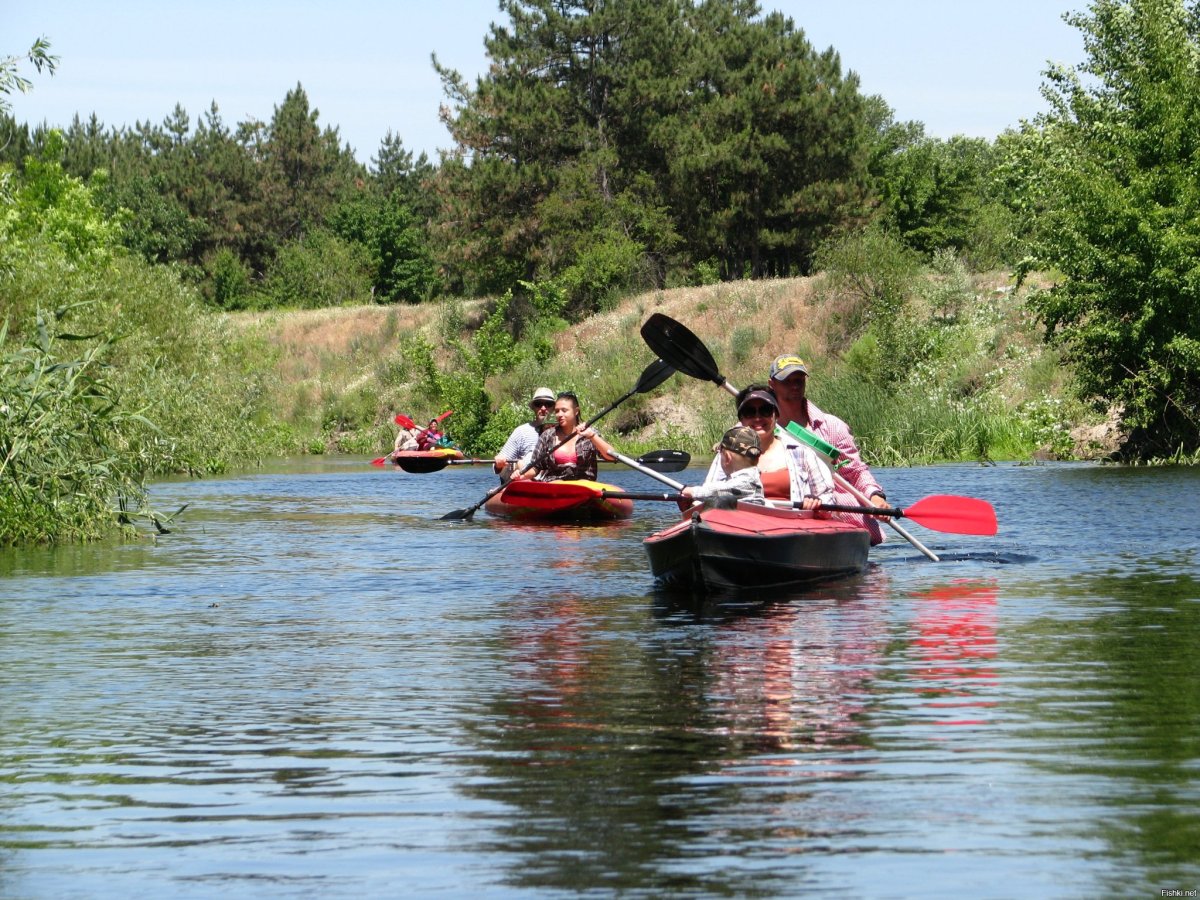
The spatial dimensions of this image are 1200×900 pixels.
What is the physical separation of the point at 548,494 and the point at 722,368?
29.3 m

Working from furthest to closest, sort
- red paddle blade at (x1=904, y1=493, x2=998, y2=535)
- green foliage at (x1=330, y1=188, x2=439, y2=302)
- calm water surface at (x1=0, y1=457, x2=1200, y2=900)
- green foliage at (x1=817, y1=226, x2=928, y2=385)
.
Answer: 1. green foliage at (x1=330, y1=188, x2=439, y2=302)
2. green foliage at (x1=817, y1=226, x2=928, y2=385)
3. red paddle blade at (x1=904, y1=493, x2=998, y2=535)
4. calm water surface at (x1=0, y1=457, x2=1200, y2=900)

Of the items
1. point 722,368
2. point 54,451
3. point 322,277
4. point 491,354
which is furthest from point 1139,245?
point 322,277

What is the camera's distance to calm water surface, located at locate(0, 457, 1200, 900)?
4.91m

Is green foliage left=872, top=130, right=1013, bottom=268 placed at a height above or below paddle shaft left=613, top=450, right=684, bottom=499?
above

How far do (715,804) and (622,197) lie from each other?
5122 cm

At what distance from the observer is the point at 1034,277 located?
145 feet

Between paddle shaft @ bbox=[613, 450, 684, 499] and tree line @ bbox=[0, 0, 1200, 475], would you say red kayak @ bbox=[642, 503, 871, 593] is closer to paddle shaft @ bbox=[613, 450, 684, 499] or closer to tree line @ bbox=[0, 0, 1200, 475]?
paddle shaft @ bbox=[613, 450, 684, 499]

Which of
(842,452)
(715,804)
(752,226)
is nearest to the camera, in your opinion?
(715,804)

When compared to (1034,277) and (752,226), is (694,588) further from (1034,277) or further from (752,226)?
(752,226)

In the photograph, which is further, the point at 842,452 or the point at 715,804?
the point at 842,452

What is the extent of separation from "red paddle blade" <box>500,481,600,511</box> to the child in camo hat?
24.7 ft

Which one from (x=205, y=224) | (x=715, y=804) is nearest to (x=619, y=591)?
(x=715, y=804)

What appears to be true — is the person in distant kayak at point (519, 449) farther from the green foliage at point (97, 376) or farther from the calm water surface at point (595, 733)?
the calm water surface at point (595, 733)

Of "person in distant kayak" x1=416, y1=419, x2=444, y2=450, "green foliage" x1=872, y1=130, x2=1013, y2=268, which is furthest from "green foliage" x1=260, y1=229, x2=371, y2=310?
"person in distant kayak" x1=416, y1=419, x2=444, y2=450
